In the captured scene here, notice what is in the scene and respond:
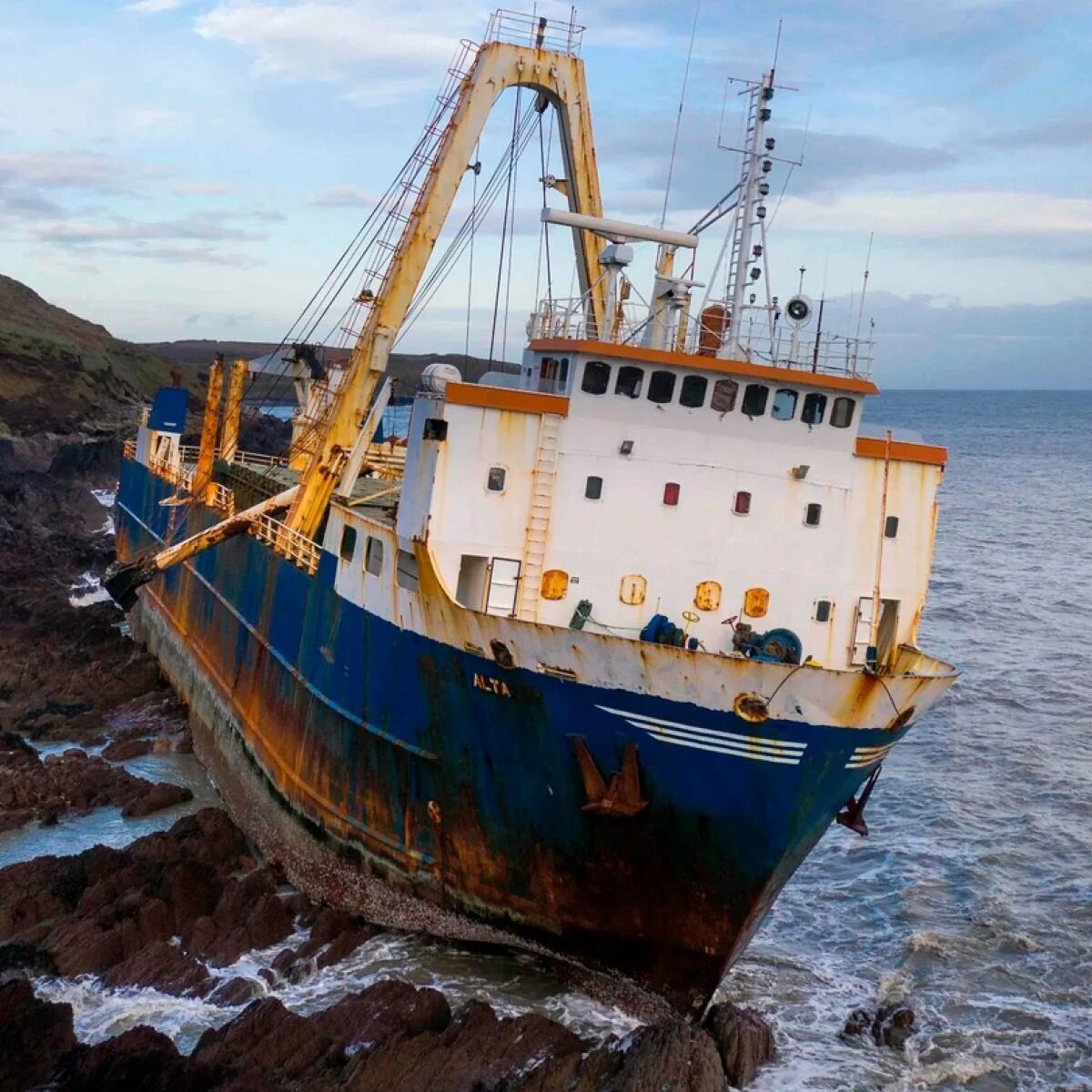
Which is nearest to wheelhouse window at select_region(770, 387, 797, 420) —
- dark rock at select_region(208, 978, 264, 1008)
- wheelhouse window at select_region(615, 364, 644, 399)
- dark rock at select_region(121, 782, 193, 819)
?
wheelhouse window at select_region(615, 364, 644, 399)

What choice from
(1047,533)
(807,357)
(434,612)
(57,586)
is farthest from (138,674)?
(1047,533)

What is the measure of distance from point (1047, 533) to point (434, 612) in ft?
160

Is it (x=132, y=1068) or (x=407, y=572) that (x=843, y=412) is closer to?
(x=407, y=572)

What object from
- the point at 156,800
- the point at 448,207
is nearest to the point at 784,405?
the point at 448,207

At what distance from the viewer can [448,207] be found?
18.9m

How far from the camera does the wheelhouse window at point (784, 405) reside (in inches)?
577

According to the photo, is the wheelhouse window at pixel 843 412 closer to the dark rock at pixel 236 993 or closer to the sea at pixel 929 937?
the sea at pixel 929 937

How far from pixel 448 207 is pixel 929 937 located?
12.5 metres

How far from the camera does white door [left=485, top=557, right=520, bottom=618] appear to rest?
13906 mm

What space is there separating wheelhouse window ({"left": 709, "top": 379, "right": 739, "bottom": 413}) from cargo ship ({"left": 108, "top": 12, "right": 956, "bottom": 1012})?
0.02m

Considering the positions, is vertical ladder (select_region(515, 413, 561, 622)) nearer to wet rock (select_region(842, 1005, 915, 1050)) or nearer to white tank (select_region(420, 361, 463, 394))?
white tank (select_region(420, 361, 463, 394))

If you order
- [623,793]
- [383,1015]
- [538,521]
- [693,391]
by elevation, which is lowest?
[383,1015]

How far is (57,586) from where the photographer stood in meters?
36.3

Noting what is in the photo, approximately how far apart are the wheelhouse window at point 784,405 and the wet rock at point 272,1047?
8407 mm
